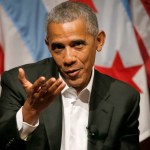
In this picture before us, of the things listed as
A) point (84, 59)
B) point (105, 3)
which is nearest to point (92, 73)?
point (84, 59)

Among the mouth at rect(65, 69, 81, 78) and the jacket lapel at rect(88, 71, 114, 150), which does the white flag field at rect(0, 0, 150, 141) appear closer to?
the jacket lapel at rect(88, 71, 114, 150)

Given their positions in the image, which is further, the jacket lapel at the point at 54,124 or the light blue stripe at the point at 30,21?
the light blue stripe at the point at 30,21

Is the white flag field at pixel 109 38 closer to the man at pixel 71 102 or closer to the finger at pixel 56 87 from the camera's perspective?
the man at pixel 71 102

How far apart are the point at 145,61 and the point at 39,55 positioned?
0.68m

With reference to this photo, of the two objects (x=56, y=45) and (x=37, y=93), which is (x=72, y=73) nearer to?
(x=56, y=45)

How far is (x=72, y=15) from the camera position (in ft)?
4.28

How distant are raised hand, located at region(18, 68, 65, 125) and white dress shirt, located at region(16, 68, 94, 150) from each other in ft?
0.87

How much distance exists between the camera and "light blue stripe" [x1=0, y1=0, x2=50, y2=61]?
1.98 m

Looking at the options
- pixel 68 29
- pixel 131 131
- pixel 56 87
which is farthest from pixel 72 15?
pixel 131 131

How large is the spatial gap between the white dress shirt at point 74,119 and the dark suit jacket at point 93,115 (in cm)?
3

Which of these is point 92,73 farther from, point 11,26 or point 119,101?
point 11,26

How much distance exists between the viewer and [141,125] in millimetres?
2221

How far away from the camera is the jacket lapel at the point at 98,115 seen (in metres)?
1.40

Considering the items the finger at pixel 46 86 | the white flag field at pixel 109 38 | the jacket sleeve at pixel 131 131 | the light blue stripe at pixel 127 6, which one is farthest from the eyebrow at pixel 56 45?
the light blue stripe at pixel 127 6
